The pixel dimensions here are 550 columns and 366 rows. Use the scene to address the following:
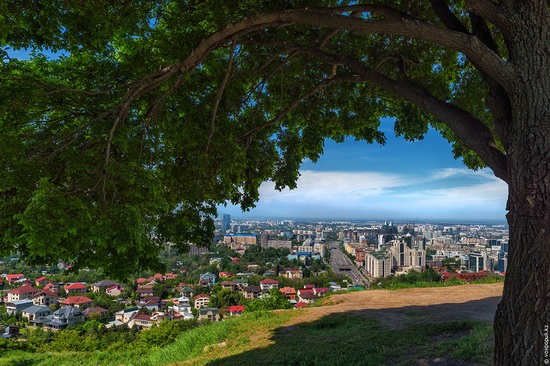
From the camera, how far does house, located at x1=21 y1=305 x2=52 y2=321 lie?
104ft

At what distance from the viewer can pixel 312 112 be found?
24.6ft

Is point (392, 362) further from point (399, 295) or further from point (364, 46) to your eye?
point (399, 295)

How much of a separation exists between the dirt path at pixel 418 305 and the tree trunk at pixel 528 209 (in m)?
4.88

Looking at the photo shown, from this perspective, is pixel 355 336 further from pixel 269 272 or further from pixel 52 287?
pixel 52 287

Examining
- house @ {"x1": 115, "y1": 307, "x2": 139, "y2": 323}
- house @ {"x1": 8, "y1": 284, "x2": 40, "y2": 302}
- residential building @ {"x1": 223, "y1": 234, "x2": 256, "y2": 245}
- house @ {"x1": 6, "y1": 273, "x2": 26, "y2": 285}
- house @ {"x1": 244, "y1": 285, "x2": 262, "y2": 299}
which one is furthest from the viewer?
residential building @ {"x1": 223, "y1": 234, "x2": 256, "y2": 245}

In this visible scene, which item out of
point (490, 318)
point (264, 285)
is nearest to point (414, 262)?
point (264, 285)

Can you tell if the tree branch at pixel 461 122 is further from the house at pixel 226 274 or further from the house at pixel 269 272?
the house at pixel 269 272

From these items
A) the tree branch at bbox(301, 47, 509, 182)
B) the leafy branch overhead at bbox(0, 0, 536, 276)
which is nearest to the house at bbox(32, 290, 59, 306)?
the leafy branch overhead at bbox(0, 0, 536, 276)

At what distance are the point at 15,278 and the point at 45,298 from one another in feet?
47.5

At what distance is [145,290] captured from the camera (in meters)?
37.7

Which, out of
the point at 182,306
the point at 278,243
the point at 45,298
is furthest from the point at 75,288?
the point at 278,243

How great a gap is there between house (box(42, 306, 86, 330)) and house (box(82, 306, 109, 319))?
58 cm

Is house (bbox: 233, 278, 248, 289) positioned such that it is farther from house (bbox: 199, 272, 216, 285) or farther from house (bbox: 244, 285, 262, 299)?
house (bbox: 199, 272, 216, 285)

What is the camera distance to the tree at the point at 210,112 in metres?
Result: 3.00
